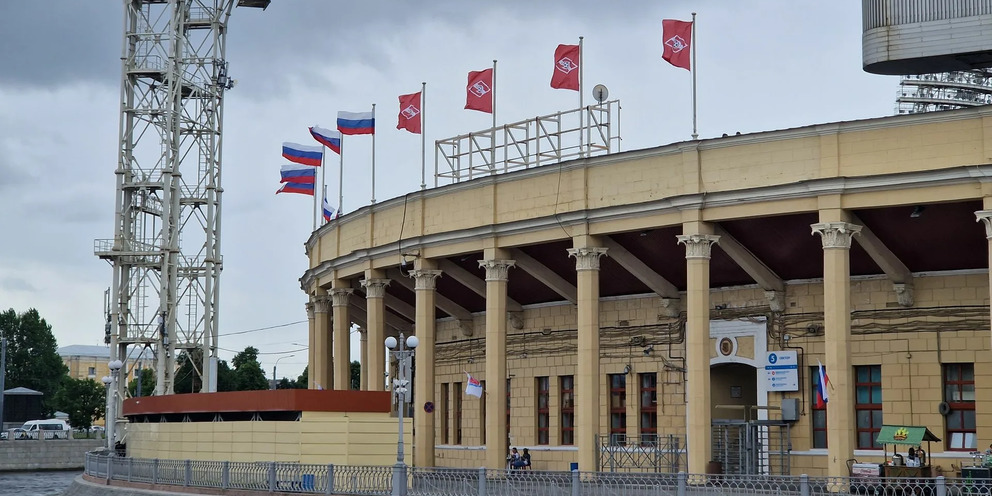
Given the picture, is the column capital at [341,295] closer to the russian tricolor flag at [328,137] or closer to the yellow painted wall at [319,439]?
the russian tricolor flag at [328,137]

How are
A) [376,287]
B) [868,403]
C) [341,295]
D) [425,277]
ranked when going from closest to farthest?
[868,403], [425,277], [376,287], [341,295]

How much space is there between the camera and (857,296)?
118 ft

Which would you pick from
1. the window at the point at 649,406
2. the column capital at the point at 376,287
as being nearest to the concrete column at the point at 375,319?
the column capital at the point at 376,287

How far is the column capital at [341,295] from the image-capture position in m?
48.4

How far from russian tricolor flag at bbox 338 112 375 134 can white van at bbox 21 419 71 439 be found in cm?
4549

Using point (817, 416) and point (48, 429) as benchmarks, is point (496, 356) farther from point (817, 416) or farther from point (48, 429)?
point (48, 429)

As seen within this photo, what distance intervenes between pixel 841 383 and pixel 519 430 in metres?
16.9

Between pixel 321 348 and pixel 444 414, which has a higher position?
pixel 321 348

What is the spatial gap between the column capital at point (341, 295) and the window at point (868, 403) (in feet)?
65.7

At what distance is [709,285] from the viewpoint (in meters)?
36.0

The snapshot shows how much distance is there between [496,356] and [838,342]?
37.2ft

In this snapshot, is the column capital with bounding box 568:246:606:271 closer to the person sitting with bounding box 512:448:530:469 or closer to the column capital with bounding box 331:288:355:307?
the person sitting with bounding box 512:448:530:469

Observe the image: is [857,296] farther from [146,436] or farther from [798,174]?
[146,436]

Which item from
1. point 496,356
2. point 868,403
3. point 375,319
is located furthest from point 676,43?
point 375,319
